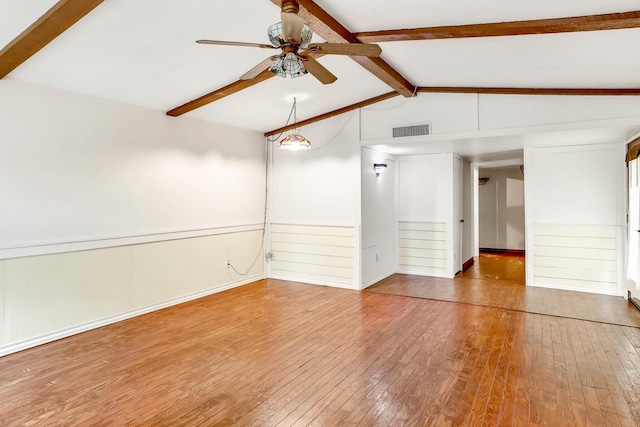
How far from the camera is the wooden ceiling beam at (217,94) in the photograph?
4141mm

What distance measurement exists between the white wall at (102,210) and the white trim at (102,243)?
0.4 inches

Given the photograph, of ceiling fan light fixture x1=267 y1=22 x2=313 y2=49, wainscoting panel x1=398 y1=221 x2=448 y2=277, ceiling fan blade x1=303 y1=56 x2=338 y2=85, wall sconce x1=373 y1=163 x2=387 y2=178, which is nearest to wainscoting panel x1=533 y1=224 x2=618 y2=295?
wainscoting panel x1=398 y1=221 x2=448 y2=277

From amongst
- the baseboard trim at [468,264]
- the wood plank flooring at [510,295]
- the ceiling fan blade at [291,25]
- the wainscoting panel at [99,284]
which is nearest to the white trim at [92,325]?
the wainscoting panel at [99,284]

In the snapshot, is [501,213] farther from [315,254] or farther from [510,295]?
[315,254]

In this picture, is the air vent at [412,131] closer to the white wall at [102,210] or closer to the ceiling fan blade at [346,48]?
the white wall at [102,210]

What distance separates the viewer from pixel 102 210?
164 inches

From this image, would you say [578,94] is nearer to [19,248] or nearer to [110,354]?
[110,354]

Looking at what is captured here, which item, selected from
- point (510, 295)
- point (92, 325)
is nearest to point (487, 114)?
point (510, 295)

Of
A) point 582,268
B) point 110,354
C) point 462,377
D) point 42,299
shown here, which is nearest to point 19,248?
point 42,299

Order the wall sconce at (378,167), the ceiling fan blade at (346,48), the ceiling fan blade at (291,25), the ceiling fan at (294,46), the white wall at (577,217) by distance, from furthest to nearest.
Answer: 1. the wall sconce at (378,167)
2. the white wall at (577,217)
3. the ceiling fan blade at (346,48)
4. the ceiling fan at (294,46)
5. the ceiling fan blade at (291,25)

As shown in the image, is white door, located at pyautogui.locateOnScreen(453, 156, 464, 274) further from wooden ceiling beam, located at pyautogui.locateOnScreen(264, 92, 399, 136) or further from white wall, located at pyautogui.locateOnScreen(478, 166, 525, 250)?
white wall, located at pyautogui.locateOnScreen(478, 166, 525, 250)

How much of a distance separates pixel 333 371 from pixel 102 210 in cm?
316

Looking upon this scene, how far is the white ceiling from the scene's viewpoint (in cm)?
274

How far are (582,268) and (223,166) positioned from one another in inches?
225
